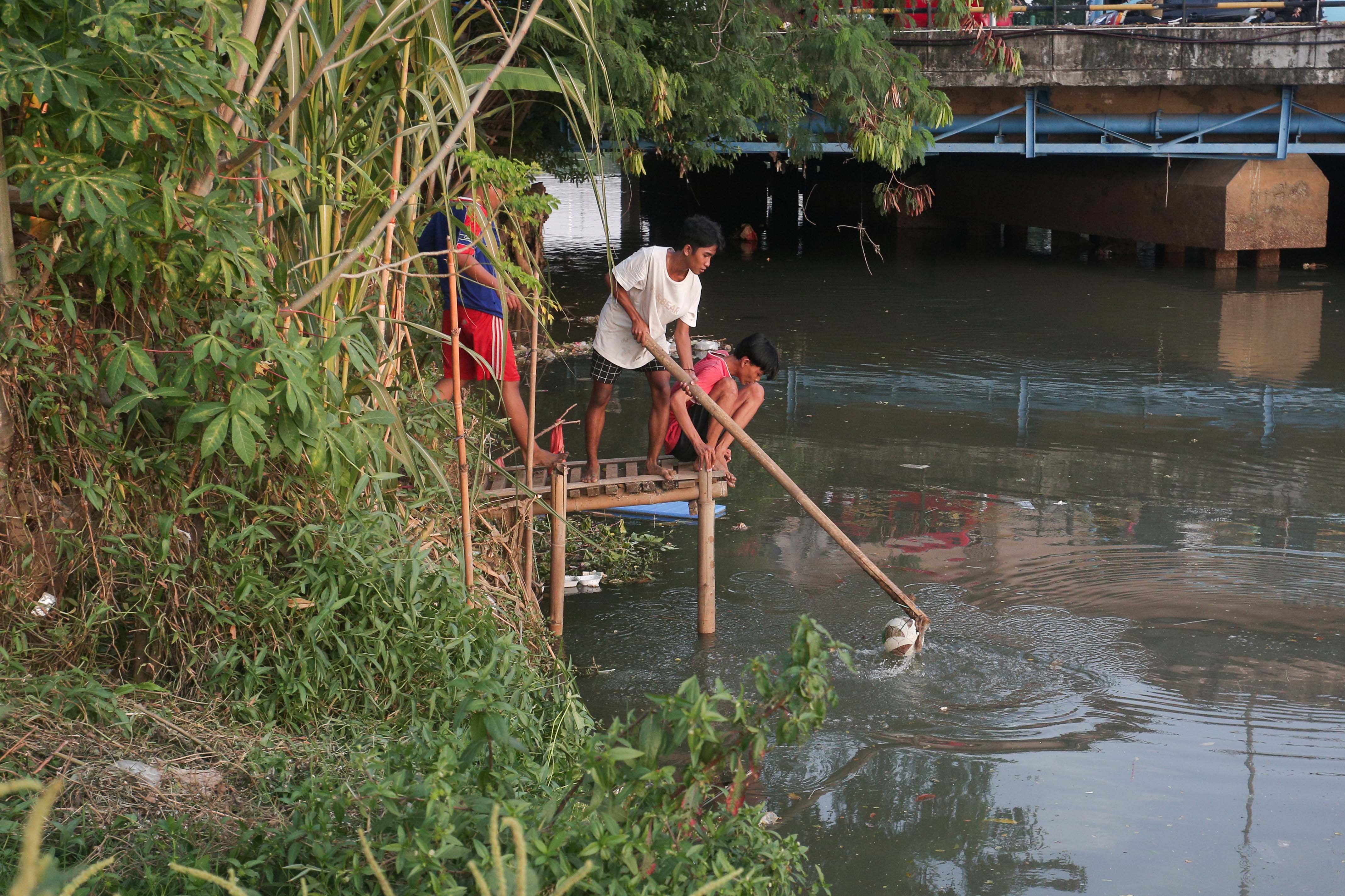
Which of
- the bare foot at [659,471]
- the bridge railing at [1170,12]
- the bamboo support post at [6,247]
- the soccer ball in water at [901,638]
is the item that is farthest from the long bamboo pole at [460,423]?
the bridge railing at [1170,12]

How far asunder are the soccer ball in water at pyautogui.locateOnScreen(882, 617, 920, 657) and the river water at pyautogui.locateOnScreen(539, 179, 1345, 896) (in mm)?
71

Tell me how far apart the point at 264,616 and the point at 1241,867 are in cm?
265

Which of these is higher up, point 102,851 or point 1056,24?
point 1056,24

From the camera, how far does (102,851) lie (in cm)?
250

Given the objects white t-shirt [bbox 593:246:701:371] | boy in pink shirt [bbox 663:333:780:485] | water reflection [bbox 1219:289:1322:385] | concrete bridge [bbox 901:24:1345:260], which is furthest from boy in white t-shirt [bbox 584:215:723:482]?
concrete bridge [bbox 901:24:1345:260]

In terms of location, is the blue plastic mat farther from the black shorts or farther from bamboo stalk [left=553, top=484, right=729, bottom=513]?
bamboo stalk [left=553, top=484, right=729, bottom=513]

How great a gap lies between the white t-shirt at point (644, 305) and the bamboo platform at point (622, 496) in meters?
0.44

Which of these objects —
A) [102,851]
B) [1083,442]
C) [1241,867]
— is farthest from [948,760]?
[1083,442]

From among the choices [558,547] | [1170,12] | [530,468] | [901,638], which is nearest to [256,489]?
[530,468]

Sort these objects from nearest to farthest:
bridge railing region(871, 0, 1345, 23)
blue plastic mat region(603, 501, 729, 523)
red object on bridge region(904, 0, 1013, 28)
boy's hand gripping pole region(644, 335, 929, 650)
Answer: boy's hand gripping pole region(644, 335, 929, 650), blue plastic mat region(603, 501, 729, 523), red object on bridge region(904, 0, 1013, 28), bridge railing region(871, 0, 1345, 23)

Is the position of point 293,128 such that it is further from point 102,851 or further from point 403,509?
point 102,851

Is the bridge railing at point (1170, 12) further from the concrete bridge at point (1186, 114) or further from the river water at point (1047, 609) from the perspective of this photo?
the river water at point (1047, 609)

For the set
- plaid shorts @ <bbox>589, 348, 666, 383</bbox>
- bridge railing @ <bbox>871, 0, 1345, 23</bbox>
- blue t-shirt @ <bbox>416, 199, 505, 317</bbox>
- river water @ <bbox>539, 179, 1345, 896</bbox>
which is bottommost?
river water @ <bbox>539, 179, 1345, 896</bbox>

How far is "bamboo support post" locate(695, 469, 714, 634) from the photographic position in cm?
466
